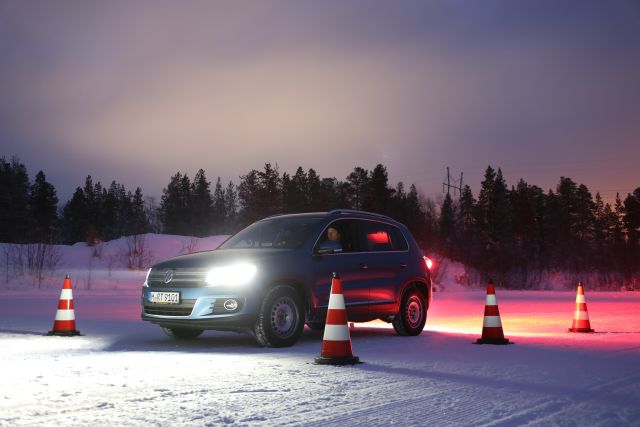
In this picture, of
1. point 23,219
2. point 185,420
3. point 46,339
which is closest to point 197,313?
point 46,339

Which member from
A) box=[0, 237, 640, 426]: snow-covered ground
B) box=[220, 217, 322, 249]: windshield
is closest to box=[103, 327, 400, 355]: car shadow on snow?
box=[0, 237, 640, 426]: snow-covered ground

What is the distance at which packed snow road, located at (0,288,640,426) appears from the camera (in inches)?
213

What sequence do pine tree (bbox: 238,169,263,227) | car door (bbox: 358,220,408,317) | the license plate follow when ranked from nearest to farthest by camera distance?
the license plate
car door (bbox: 358,220,408,317)
pine tree (bbox: 238,169,263,227)

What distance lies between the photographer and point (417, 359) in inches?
348

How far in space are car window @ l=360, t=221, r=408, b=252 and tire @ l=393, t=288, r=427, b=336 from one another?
801mm

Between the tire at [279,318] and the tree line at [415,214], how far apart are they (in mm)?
41821

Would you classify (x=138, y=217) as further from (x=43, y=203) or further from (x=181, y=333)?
(x=181, y=333)

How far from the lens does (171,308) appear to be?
10.1 metres

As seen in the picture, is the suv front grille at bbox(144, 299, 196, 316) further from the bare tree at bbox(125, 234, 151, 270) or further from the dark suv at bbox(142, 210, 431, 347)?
the bare tree at bbox(125, 234, 151, 270)

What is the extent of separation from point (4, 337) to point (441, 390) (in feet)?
23.9

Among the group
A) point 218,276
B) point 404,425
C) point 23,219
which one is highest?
point 23,219

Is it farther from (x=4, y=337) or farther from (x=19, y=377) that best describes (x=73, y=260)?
(x=19, y=377)

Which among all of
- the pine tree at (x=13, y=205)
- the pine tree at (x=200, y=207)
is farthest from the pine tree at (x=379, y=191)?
the pine tree at (x=200, y=207)

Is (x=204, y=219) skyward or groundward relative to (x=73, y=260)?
skyward
